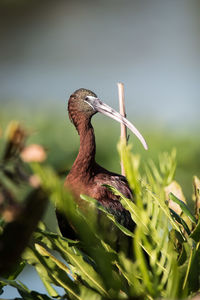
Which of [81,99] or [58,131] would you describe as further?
[58,131]

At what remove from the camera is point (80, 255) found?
0.25 m

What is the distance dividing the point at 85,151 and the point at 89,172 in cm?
3

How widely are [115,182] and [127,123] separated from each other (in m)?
0.13

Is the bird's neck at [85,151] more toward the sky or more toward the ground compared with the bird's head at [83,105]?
more toward the ground

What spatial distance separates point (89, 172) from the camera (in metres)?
0.54

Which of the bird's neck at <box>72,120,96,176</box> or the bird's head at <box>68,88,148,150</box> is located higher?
the bird's head at <box>68,88,148,150</box>

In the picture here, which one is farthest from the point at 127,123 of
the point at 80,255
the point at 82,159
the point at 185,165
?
the point at 185,165

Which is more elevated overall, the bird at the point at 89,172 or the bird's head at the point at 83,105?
the bird's head at the point at 83,105

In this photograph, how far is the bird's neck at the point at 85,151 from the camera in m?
0.53

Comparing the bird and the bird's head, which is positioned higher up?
the bird's head

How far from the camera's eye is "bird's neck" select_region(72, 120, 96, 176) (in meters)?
0.53

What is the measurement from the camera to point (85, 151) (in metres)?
0.55

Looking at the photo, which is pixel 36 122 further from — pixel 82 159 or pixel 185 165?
pixel 82 159

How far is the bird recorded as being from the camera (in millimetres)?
532
